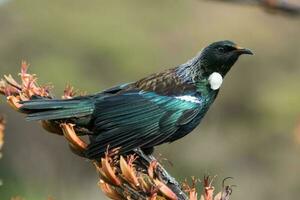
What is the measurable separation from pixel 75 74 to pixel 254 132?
467cm

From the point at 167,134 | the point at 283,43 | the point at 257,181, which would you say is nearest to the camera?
the point at 167,134

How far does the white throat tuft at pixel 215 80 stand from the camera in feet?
15.6

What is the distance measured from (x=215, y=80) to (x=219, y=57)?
Result: 132 millimetres

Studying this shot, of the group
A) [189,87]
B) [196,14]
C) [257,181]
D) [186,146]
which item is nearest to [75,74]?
[186,146]

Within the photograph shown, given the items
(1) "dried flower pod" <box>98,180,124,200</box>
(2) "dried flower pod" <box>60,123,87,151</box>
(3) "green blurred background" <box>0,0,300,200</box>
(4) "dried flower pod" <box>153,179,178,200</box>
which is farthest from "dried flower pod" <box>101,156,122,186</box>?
(3) "green blurred background" <box>0,0,300,200</box>

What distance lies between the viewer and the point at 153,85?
4711 mm

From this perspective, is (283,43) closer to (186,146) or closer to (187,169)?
(186,146)

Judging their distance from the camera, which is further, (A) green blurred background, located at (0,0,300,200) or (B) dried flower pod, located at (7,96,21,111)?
(A) green blurred background, located at (0,0,300,200)

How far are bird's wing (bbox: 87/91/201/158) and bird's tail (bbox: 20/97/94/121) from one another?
58 mm

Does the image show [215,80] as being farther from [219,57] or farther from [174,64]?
[174,64]

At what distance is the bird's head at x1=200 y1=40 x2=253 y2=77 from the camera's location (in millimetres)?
4828

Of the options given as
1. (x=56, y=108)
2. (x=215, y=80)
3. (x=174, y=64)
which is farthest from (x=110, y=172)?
(x=174, y=64)

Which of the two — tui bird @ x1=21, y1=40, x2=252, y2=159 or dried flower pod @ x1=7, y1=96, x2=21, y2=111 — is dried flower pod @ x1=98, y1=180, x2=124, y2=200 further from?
dried flower pod @ x1=7, y1=96, x2=21, y2=111

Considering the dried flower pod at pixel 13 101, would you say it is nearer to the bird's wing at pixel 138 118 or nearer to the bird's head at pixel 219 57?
the bird's wing at pixel 138 118
